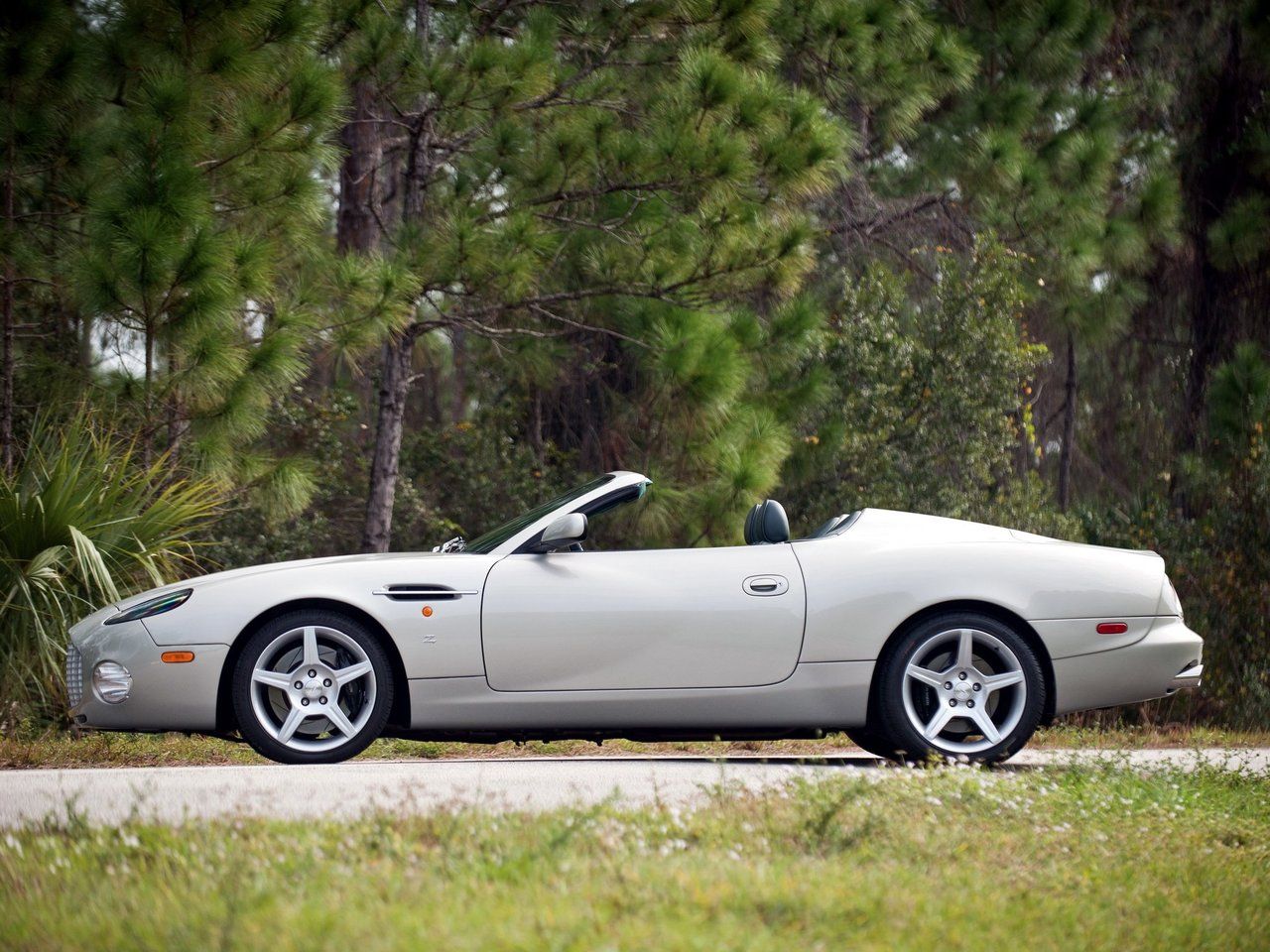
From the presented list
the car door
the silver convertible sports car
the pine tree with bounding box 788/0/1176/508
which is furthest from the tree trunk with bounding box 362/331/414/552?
the car door

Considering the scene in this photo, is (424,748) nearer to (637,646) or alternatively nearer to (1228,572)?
(637,646)

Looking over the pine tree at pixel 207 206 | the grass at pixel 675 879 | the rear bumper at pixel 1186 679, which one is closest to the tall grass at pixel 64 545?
the pine tree at pixel 207 206

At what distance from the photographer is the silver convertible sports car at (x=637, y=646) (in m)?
6.36

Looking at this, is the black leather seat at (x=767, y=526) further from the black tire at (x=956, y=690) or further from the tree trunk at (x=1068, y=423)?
the tree trunk at (x=1068, y=423)

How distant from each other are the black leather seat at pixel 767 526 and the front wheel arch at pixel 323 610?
1657 mm

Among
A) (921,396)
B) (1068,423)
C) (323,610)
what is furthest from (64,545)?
(1068,423)

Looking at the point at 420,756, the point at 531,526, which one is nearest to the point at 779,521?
the point at 531,526

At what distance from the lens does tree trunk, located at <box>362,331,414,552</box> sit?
44.3 ft

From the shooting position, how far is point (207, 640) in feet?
20.7

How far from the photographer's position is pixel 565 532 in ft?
21.3

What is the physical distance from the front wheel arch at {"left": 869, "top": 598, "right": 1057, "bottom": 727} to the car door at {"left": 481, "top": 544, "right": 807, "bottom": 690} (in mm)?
426

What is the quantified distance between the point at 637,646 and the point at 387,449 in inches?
298

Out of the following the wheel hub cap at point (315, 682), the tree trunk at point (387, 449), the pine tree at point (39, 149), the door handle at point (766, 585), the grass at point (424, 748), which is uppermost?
the pine tree at point (39, 149)

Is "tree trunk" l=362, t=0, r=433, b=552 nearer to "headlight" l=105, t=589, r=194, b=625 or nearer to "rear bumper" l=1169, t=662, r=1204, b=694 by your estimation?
"headlight" l=105, t=589, r=194, b=625
